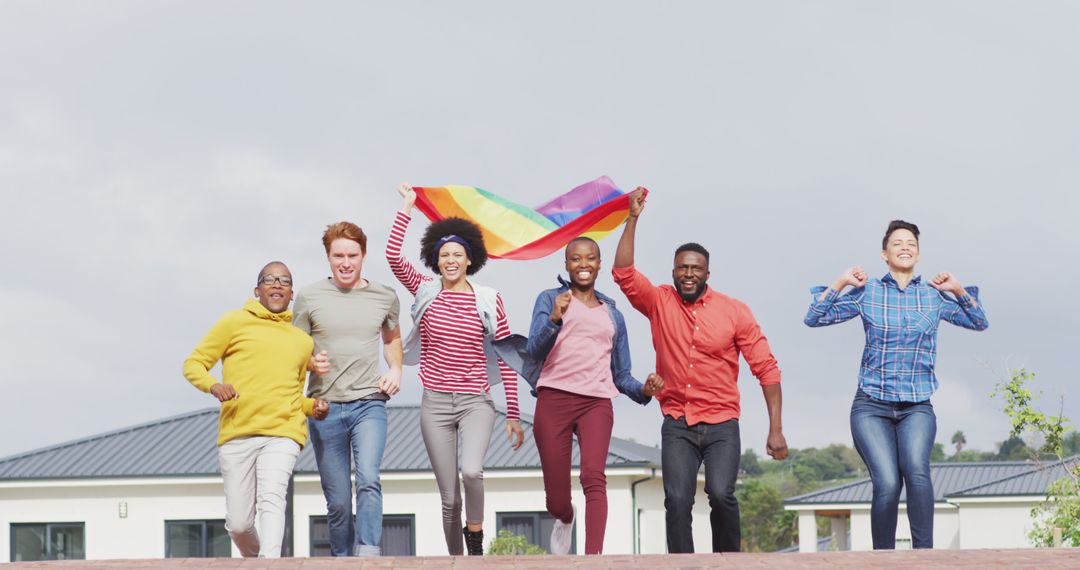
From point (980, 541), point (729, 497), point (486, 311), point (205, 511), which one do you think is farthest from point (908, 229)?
point (980, 541)

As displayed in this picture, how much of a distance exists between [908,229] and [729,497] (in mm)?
2378

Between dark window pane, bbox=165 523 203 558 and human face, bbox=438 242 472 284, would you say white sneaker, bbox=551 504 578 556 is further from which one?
dark window pane, bbox=165 523 203 558

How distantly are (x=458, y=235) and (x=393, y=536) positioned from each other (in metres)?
20.0

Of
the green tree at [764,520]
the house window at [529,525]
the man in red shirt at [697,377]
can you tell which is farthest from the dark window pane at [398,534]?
the green tree at [764,520]

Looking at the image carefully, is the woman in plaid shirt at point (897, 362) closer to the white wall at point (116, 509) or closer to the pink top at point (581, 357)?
the pink top at point (581, 357)

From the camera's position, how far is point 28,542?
103 feet

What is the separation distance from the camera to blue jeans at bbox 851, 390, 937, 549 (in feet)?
33.8

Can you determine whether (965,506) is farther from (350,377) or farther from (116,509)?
(350,377)

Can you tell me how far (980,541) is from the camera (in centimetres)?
3688

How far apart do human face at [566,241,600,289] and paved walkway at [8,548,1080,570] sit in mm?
1940

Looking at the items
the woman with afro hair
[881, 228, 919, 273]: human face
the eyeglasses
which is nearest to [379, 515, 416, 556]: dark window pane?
the woman with afro hair

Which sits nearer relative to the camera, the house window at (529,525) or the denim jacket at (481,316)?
the denim jacket at (481,316)

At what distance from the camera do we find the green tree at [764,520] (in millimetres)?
70438

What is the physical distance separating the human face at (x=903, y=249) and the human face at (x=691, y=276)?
4.51ft
